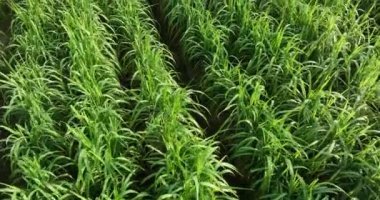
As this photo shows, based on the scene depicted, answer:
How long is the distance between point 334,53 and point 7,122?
2.13m

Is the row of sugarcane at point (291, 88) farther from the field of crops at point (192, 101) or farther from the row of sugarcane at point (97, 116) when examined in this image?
the row of sugarcane at point (97, 116)

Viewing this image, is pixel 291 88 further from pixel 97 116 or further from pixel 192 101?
pixel 97 116

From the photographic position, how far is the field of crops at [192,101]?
8.73 feet

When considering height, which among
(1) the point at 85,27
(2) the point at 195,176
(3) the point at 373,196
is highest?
(1) the point at 85,27

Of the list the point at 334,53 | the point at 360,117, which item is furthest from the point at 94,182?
the point at 334,53

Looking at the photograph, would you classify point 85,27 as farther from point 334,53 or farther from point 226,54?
point 334,53

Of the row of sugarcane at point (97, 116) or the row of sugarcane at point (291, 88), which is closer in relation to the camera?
the row of sugarcane at point (97, 116)

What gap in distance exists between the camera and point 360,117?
2.94m

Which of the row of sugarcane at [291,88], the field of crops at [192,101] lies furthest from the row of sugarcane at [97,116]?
the row of sugarcane at [291,88]

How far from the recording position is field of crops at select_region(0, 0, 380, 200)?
2.66 m

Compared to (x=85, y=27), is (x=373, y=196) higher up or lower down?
lower down

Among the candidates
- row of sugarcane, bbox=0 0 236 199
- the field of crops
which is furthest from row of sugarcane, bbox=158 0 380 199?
row of sugarcane, bbox=0 0 236 199

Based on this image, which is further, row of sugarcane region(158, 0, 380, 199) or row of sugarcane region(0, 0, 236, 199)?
row of sugarcane region(158, 0, 380, 199)

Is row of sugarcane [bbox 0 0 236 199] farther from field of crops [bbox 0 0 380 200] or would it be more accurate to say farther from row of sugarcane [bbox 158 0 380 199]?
row of sugarcane [bbox 158 0 380 199]
